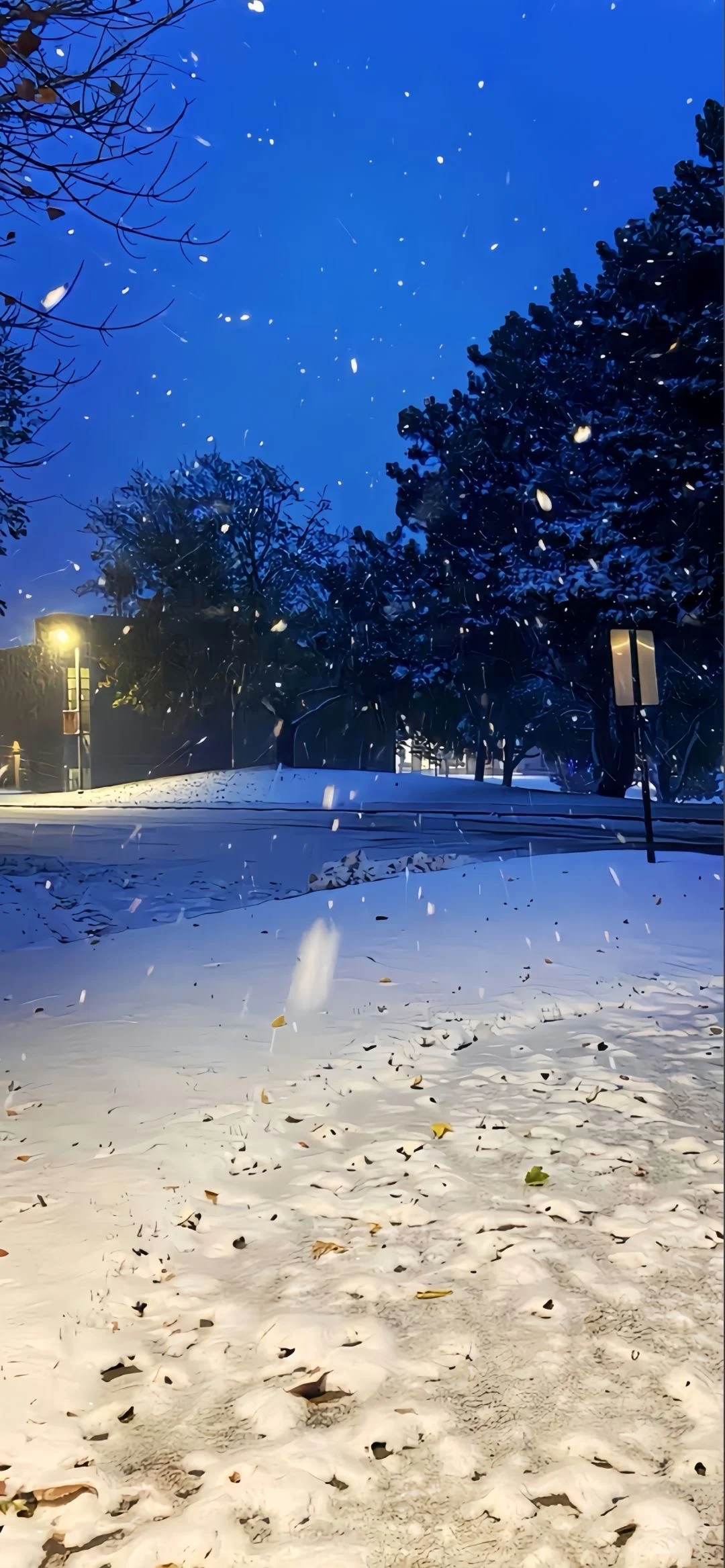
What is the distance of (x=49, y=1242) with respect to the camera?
416cm

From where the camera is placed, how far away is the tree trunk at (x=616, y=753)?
3350 centimetres

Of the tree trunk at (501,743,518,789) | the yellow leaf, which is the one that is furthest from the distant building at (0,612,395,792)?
the yellow leaf

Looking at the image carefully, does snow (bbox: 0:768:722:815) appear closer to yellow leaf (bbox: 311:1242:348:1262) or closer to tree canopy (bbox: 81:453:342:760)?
tree canopy (bbox: 81:453:342:760)

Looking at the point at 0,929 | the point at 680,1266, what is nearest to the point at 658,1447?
the point at 680,1266

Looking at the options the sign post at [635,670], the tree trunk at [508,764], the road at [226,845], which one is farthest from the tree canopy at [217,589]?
the sign post at [635,670]

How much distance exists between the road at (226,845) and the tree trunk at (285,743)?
33.7 ft

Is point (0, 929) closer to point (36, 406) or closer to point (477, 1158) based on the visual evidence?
point (36, 406)

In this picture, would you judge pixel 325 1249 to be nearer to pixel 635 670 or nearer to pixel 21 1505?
pixel 21 1505

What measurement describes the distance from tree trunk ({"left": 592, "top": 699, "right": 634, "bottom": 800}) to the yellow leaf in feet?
96.0

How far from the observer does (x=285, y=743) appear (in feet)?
140

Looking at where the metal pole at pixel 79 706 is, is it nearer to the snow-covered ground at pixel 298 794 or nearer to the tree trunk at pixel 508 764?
the snow-covered ground at pixel 298 794

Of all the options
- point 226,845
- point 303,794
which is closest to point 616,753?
point 303,794

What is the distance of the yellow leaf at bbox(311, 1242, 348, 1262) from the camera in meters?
4.00

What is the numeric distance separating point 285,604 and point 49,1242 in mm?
36297
